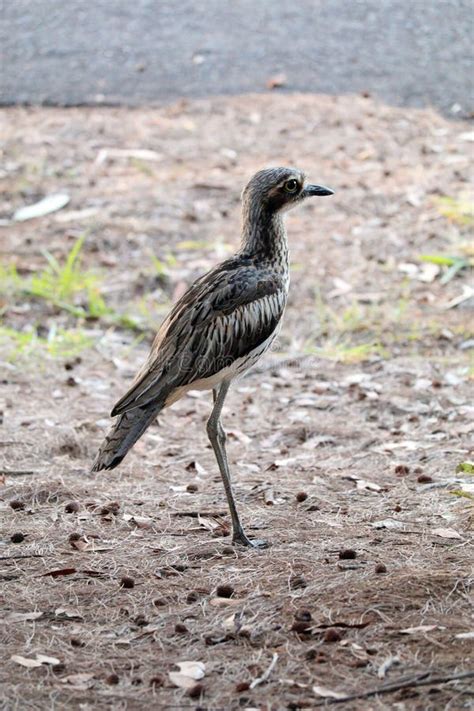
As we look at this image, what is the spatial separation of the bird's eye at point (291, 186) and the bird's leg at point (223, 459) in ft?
3.52

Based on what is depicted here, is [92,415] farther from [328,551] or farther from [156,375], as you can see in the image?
[328,551]

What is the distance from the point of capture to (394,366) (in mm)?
8164

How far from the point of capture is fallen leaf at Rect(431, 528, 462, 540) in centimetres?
537

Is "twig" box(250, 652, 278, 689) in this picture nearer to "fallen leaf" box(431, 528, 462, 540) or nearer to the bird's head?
"fallen leaf" box(431, 528, 462, 540)

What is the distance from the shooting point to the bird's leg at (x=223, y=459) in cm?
545

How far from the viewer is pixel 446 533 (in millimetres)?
5406

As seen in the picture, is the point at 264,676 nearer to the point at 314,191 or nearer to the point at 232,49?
the point at 314,191

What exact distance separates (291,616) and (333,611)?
0.16m

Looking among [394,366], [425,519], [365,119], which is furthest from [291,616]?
[365,119]

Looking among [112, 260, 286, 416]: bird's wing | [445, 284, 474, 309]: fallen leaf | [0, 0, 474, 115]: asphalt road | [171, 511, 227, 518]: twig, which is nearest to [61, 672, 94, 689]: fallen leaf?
[112, 260, 286, 416]: bird's wing

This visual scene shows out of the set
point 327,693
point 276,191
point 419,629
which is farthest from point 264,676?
point 276,191

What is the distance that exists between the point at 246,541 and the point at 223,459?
430mm

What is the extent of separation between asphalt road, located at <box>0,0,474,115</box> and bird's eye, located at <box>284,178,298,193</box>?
671cm

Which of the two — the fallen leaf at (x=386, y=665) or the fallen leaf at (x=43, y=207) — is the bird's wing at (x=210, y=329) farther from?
the fallen leaf at (x=43, y=207)
